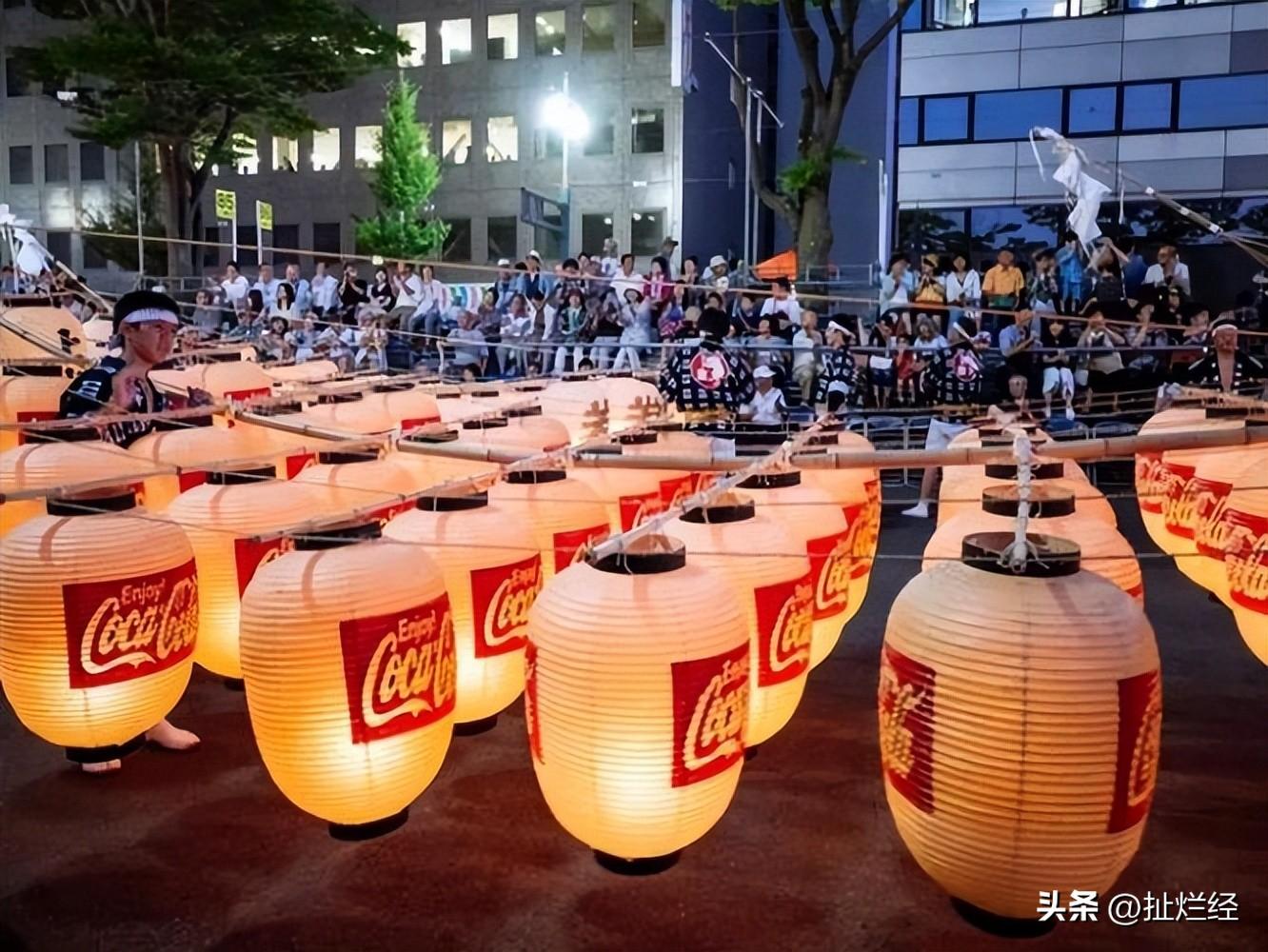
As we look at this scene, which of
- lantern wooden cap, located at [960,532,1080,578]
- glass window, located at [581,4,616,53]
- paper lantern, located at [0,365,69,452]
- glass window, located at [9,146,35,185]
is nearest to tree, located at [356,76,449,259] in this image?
glass window, located at [581,4,616,53]

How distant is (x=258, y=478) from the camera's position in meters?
5.00

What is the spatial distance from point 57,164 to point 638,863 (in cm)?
4115

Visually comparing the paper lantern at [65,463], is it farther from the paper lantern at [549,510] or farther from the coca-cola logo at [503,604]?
the coca-cola logo at [503,604]

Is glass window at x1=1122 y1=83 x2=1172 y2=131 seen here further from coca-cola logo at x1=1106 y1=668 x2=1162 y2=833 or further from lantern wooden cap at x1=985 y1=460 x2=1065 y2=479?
coca-cola logo at x1=1106 y1=668 x2=1162 y2=833

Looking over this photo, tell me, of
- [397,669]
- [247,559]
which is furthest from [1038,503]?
[247,559]

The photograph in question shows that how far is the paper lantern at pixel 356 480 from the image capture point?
17.3 feet

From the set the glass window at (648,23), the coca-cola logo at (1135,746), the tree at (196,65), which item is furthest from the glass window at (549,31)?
the coca-cola logo at (1135,746)

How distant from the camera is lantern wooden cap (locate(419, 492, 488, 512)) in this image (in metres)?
4.52

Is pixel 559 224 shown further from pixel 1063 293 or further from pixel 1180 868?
pixel 1180 868

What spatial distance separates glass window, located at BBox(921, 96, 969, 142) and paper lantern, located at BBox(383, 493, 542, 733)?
2080 centimetres

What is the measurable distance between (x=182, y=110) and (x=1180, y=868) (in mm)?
23450

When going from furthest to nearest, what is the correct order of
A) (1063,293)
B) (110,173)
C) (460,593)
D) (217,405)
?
1. (110,173)
2. (1063,293)
3. (217,405)
4. (460,593)

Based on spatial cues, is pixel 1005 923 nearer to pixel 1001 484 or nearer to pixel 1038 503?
pixel 1038 503

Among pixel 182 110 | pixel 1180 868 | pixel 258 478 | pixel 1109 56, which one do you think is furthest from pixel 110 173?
pixel 1180 868
